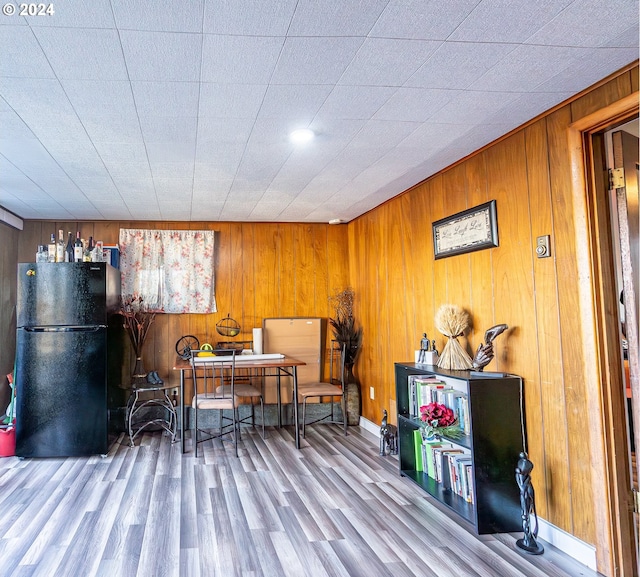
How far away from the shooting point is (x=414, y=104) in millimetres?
2555

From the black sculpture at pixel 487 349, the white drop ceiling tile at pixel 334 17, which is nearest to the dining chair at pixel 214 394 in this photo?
the black sculpture at pixel 487 349

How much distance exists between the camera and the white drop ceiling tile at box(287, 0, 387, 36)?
1717 millimetres

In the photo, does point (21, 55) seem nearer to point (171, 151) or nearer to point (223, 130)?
point (223, 130)

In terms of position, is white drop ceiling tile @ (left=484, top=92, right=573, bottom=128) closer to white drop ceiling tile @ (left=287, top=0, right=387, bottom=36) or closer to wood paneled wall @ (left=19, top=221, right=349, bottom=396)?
white drop ceiling tile @ (left=287, top=0, right=387, bottom=36)

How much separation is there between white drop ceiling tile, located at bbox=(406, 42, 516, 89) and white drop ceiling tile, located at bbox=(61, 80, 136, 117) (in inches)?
54.1

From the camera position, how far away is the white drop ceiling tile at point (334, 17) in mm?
1717

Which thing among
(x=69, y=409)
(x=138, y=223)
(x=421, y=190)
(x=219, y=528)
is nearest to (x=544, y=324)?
(x=421, y=190)

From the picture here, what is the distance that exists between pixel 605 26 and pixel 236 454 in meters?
3.85

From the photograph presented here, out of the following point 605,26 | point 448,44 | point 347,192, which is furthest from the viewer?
point 347,192

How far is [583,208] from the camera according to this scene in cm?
241

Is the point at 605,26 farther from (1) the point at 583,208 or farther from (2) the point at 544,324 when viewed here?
(2) the point at 544,324

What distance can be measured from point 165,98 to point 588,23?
1.87 meters

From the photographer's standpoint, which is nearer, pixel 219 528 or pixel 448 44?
pixel 448 44

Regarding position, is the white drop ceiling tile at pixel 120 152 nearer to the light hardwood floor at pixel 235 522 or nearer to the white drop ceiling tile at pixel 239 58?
the white drop ceiling tile at pixel 239 58
